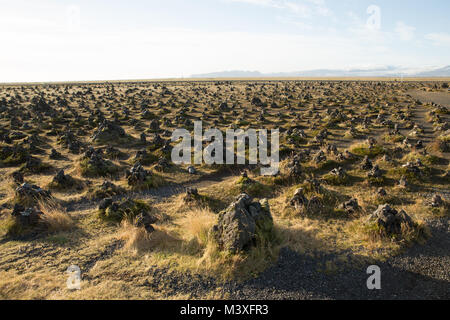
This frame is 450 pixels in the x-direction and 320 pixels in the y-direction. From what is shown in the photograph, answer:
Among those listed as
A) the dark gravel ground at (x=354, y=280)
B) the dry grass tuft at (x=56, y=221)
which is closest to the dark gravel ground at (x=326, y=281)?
the dark gravel ground at (x=354, y=280)

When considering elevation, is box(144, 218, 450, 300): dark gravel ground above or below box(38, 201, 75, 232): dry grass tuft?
below

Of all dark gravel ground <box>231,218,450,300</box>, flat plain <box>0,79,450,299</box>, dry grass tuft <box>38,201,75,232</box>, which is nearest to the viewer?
dark gravel ground <box>231,218,450,300</box>

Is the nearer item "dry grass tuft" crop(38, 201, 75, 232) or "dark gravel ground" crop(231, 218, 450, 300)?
"dark gravel ground" crop(231, 218, 450, 300)

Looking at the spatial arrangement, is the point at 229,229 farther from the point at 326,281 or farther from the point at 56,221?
the point at 56,221

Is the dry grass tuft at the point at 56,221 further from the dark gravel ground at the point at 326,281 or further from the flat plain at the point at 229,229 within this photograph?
the dark gravel ground at the point at 326,281

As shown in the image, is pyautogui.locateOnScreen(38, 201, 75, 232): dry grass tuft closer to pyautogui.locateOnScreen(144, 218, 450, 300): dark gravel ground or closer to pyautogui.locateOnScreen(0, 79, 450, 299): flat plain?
pyautogui.locateOnScreen(0, 79, 450, 299): flat plain

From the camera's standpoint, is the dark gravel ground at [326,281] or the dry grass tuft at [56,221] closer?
the dark gravel ground at [326,281]

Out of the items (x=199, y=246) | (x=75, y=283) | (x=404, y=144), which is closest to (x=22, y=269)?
(x=75, y=283)

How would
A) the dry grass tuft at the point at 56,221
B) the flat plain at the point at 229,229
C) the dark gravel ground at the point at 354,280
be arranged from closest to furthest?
the dark gravel ground at the point at 354,280 → the flat plain at the point at 229,229 → the dry grass tuft at the point at 56,221

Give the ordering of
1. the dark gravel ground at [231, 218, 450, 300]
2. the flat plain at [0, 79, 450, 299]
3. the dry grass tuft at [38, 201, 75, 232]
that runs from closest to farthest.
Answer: the dark gravel ground at [231, 218, 450, 300]
the flat plain at [0, 79, 450, 299]
the dry grass tuft at [38, 201, 75, 232]

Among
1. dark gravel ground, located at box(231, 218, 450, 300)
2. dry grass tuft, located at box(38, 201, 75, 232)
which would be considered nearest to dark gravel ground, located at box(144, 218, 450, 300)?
dark gravel ground, located at box(231, 218, 450, 300)

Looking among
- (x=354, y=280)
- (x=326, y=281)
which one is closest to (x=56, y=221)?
(x=326, y=281)

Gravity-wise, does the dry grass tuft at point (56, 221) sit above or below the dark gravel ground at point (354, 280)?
above

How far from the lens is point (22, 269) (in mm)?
7676
